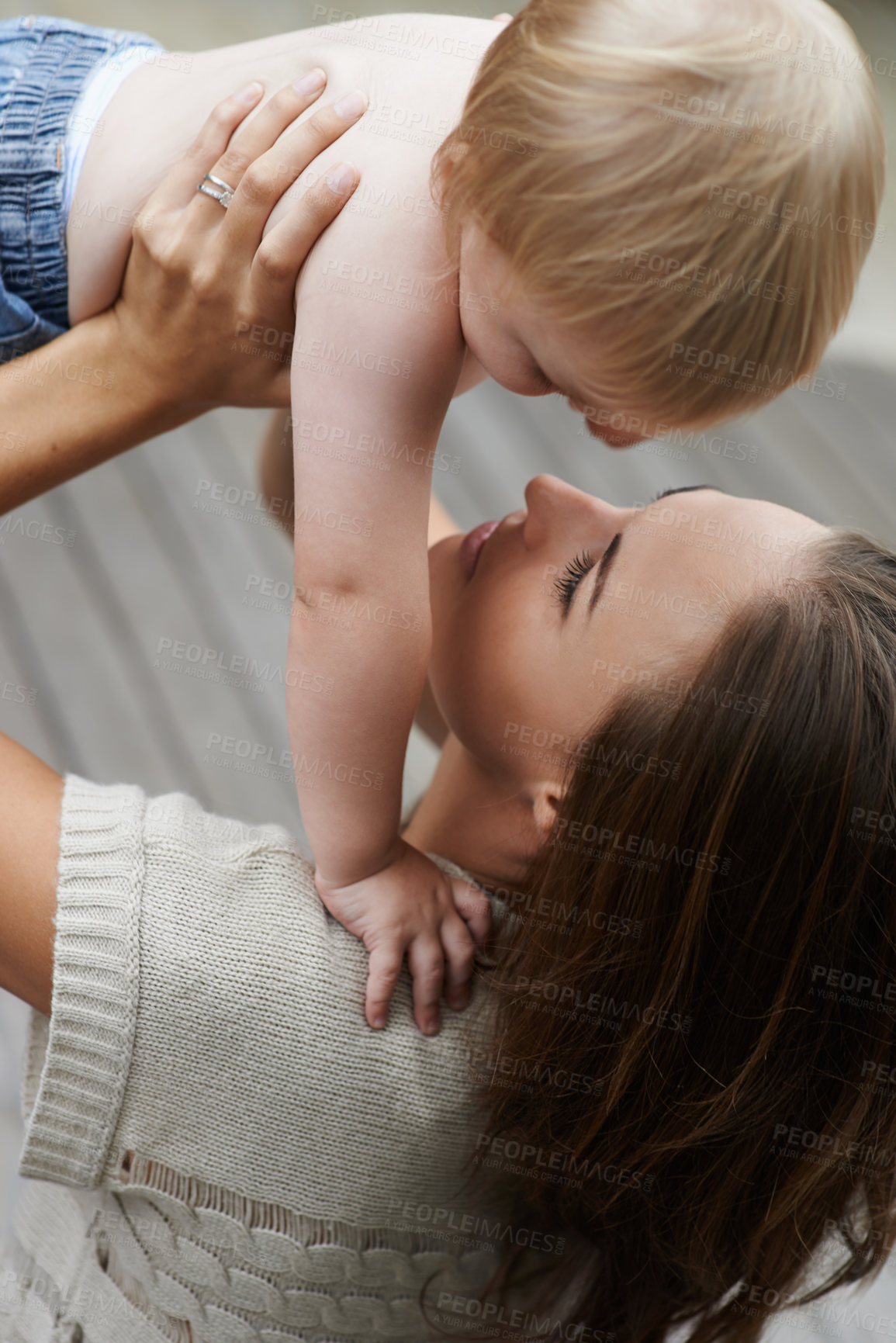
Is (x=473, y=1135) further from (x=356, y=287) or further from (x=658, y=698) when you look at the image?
(x=356, y=287)

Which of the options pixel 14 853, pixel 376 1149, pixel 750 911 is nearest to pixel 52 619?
pixel 14 853

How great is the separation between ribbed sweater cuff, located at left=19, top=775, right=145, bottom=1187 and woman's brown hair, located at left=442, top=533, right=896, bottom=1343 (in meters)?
0.25

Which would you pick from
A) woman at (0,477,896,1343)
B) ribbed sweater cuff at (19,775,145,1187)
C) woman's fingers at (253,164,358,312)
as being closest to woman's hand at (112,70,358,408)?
woman's fingers at (253,164,358,312)

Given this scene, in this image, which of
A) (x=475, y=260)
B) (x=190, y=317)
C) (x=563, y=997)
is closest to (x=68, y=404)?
(x=190, y=317)

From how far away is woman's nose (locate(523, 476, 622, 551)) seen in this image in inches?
28.6

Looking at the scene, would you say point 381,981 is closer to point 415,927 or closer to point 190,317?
point 415,927

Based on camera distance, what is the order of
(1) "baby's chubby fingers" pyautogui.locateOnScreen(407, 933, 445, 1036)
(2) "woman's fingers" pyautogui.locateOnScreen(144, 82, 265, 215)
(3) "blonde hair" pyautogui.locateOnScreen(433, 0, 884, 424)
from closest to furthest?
(3) "blonde hair" pyautogui.locateOnScreen(433, 0, 884, 424)
(1) "baby's chubby fingers" pyautogui.locateOnScreen(407, 933, 445, 1036)
(2) "woman's fingers" pyautogui.locateOnScreen(144, 82, 265, 215)

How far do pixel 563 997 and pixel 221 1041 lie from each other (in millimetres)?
219

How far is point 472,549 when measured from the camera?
2.73 feet

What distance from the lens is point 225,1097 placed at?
601 millimetres

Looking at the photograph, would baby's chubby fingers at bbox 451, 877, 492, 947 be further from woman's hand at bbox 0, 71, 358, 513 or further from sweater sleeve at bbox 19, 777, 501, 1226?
woman's hand at bbox 0, 71, 358, 513

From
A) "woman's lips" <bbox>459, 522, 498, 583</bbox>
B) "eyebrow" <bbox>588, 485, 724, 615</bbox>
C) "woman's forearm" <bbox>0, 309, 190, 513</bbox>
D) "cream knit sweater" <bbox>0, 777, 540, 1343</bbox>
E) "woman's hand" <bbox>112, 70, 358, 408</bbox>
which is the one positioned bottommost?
"cream knit sweater" <bbox>0, 777, 540, 1343</bbox>

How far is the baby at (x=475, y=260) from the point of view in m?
0.54

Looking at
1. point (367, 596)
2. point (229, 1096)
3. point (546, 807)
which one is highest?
point (367, 596)
